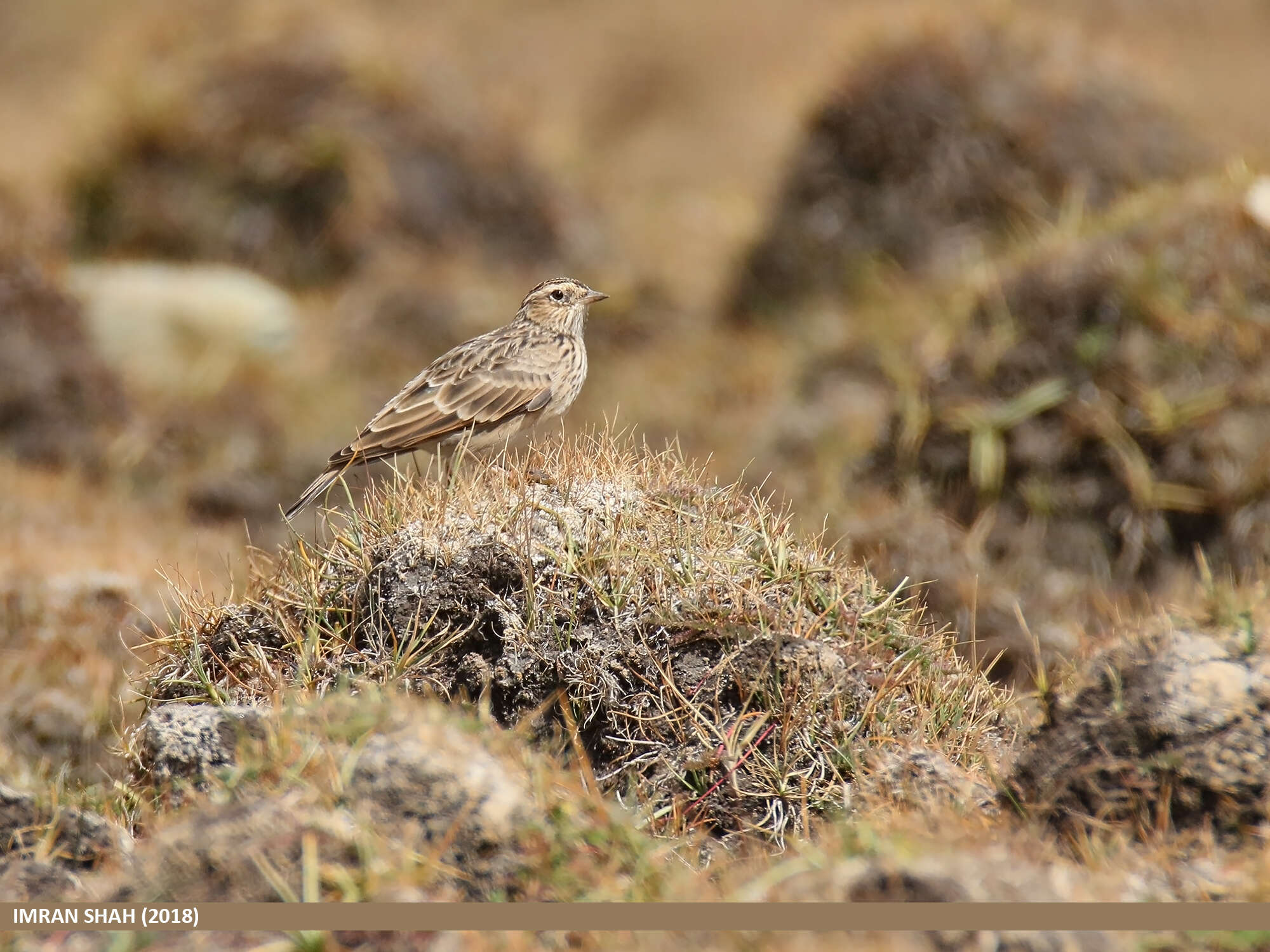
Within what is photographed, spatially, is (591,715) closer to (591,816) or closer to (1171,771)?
(591,816)

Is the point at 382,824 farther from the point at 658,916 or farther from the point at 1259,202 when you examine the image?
the point at 1259,202

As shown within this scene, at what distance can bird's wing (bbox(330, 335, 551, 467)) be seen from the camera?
25.8 feet

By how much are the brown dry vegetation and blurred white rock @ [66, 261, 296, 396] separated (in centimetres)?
18

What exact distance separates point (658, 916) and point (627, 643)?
1.78m

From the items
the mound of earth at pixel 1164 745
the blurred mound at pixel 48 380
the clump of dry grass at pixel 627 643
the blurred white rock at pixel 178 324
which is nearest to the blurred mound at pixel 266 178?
the blurred white rock at pixel 178 324

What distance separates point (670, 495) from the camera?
20.7ft

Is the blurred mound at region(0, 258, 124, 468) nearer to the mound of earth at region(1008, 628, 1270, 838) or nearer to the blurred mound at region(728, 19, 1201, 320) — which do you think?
the blurred mound at region(728, 19, 1201, 320)

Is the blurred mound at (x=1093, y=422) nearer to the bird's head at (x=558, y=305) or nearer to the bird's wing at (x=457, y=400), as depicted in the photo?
the bird's head at (x=558, y=305)

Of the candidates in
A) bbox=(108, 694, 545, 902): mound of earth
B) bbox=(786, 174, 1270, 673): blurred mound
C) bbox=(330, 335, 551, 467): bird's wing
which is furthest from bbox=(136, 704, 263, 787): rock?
bbox=(786, 174, 1270, 673): blurred mound

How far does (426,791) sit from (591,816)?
1.97ft

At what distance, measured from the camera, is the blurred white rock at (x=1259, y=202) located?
490 inches

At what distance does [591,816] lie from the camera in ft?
16.0

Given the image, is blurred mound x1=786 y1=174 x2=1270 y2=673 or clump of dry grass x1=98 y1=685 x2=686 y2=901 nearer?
clump of dry grass x1=98 y1=685 x2=686 y2=901

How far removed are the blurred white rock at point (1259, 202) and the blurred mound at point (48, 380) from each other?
40.8ft
